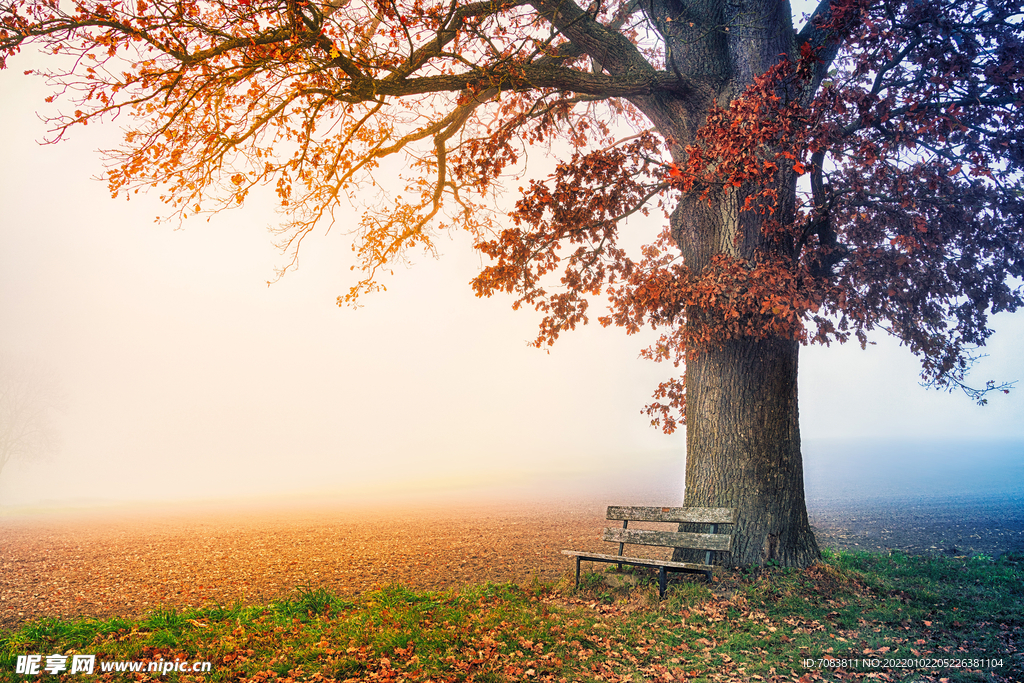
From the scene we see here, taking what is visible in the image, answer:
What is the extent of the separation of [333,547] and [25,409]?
26627mm

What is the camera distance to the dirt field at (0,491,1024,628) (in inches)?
361

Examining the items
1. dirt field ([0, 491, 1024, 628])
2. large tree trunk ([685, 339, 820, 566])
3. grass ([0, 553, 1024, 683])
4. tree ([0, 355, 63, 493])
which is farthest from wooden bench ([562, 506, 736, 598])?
tree ([0, 355, 63, 493])

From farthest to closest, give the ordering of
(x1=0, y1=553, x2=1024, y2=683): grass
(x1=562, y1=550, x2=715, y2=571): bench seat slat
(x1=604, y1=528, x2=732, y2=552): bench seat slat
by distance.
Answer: (x1=604, y1=528, x2=732, y2=552): bench seat slat
(x1=562, y1=550, x2=715, y2=571): bench seat slat
(x1=0, y1=553, x2=1024, y2=683): grass

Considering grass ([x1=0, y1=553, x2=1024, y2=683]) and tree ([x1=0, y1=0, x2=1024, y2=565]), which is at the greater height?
tree ([x1=0, y1=0, x2=1024, y2=565])

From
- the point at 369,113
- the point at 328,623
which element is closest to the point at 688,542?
the point at 328,623

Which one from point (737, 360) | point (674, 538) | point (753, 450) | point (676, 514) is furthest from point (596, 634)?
point (737, 360)

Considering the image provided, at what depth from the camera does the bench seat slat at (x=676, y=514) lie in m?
7.98

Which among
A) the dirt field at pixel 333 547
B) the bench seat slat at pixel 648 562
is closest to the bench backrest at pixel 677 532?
the bench seat slat at pixel 648 562

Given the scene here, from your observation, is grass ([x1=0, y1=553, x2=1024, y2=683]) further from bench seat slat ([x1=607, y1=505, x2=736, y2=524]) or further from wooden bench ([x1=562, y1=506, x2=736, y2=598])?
bench seat slat ([x1=607, y1=505, x2=736, y2=524])

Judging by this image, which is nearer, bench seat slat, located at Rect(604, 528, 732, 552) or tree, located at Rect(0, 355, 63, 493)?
bench seat slat, located at Rect(604, 528, 732, 552)

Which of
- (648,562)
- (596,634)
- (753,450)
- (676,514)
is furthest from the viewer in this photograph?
(753,450)

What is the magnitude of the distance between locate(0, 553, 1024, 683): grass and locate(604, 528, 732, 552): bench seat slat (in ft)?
1.56

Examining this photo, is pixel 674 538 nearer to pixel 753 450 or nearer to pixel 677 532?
pixel 677 532

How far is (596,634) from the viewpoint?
6.16 meters
